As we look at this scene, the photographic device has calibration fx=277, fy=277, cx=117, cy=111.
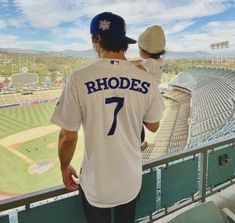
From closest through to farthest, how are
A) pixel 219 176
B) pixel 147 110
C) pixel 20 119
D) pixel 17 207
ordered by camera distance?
pixel 147 110, pixel 17 207, pixel 219 176, pixel 20 119

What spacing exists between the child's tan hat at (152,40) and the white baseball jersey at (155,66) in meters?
0.04

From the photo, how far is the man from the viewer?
2.58 feet

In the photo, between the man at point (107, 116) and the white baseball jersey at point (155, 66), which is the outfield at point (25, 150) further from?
the man at point (107, 116)

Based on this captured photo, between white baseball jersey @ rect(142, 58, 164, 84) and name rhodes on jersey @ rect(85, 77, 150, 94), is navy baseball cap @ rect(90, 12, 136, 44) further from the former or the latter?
white baseball jersey @ rect(142, 58, 164, 84)

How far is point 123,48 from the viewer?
84cm

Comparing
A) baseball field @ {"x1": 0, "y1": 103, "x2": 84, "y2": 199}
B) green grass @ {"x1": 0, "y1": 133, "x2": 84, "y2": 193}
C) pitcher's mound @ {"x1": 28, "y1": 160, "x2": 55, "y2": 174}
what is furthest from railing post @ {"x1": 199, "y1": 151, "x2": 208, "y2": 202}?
pitcher's mound @ {"x1": 28, "y1": 160, "x2": 55, "y2": 174}

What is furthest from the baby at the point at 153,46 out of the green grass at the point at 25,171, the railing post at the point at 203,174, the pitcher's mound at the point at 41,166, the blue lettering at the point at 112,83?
the pitcher's mound at the point at 41,166

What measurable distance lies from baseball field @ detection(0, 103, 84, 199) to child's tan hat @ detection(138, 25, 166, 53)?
6508 millimetres

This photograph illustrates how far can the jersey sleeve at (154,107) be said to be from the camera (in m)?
0.89

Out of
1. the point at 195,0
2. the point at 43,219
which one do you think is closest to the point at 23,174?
the point at 195,0

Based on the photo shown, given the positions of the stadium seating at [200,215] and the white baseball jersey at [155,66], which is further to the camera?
the white baseball jersey at [155,66]

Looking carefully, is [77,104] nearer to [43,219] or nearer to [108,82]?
[108,82]

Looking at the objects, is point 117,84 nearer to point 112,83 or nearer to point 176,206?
point 112,83

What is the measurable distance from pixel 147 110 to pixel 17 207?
2.00 ft
